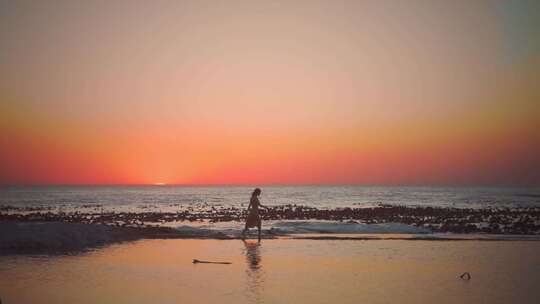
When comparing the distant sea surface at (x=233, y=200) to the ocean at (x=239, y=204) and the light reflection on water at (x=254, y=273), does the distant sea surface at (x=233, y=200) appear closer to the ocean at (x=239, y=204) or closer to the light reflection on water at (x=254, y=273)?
the ocean at (x=239, y=204)

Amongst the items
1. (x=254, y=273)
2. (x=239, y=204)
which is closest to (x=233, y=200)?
(x=239, y=204)

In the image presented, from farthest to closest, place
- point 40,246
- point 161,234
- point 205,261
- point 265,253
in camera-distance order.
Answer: point 161,234 < point 40,246 < point 265,253 < point 205,261

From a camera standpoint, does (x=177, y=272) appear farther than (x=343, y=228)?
No

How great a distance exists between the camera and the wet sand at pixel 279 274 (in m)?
10.5

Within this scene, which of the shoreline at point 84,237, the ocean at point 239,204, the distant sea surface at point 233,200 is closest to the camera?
the shoreline at point 84,237

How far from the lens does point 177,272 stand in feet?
43.8

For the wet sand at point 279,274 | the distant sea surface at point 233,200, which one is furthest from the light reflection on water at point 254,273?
the distant sea surface at point 233,200

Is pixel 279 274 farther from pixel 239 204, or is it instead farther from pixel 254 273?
pixel 239 204

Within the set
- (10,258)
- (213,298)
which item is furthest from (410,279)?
(10,258)

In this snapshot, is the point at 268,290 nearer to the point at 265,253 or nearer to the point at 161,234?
the point at 265,253

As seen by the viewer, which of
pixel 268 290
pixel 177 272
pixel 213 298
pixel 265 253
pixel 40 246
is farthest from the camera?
pixel 40 246

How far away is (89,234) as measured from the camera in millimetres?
20188

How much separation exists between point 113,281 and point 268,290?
4.02 meters

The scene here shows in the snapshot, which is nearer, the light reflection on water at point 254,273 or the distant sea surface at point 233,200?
the light reflection on water at point 254,273
